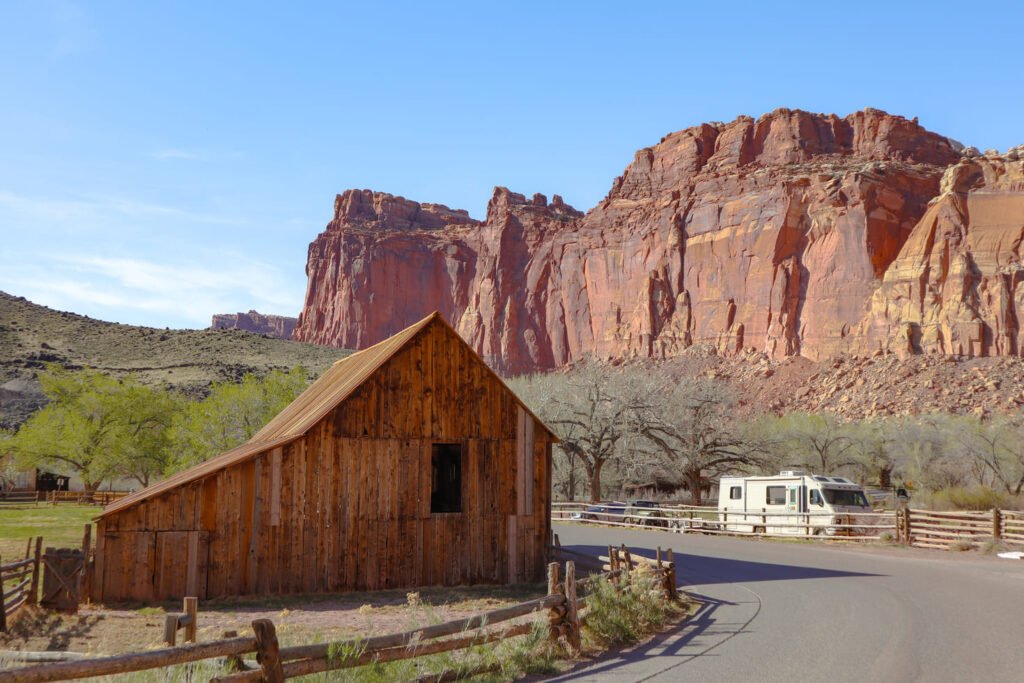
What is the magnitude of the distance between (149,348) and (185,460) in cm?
4480

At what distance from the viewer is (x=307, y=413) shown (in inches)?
733

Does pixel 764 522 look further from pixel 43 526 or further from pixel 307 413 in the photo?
pixel 43 526

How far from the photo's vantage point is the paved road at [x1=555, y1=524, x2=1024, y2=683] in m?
9.20

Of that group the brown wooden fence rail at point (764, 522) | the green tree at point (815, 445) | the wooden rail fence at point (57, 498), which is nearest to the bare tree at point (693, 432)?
the green tree at point (815, 445)

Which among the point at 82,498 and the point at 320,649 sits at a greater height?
the point at 320,649

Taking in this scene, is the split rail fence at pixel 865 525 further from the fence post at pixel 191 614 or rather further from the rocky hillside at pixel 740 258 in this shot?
the rocky hillside at pixel 740 258

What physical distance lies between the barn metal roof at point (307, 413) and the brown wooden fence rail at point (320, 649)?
6.95 meters

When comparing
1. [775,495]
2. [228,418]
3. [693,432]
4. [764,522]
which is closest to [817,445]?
[693,432]

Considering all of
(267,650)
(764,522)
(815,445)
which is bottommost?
(764,522)

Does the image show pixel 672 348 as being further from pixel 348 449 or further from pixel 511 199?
pixel 348 449

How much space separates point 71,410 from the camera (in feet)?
156

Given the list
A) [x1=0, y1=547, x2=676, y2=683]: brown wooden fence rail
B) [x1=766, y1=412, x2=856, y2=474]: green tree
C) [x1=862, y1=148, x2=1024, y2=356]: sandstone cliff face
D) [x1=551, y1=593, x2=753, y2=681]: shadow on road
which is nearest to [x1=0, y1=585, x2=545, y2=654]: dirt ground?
[x1=0, y1=547, x2=676, y2=683]: brown wooden fence rail

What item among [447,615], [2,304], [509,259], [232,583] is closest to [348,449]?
[232,583]

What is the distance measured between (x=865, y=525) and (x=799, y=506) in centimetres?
295
